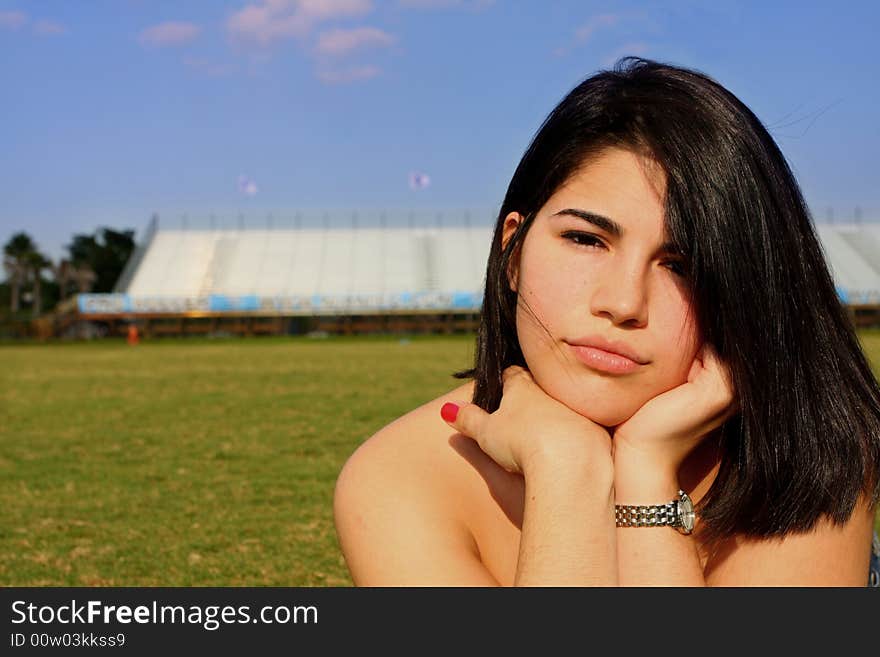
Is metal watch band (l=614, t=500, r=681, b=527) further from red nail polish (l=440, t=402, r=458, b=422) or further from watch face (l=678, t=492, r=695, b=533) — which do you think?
red nail polish (l=440, t=402, r=458, b=422)

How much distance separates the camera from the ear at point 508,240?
183cm

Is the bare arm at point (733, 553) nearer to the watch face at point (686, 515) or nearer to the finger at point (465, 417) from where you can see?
the watch face at point (686, 515)

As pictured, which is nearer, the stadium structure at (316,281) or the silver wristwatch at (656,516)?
the silver wristwatch at (656,516)

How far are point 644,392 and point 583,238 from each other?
31 cm

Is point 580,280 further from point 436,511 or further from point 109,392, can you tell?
point 109,392

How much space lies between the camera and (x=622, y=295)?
1.57 metres

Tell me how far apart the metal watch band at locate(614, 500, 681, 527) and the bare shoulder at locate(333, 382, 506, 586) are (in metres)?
0.26

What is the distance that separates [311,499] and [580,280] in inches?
224

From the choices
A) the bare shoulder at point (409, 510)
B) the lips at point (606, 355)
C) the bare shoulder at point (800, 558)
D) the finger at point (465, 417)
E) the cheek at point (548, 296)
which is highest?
the cheek at point (548, 296)

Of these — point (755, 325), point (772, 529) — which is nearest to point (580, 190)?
point (755, 325)

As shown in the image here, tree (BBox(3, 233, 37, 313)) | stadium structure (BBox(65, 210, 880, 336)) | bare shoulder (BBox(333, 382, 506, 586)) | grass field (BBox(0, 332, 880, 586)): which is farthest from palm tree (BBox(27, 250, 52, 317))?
bare shoulder (BBox(333, 382, 506, 586))

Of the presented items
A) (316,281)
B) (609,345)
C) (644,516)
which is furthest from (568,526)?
(316,281)

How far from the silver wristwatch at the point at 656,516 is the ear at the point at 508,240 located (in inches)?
18.6

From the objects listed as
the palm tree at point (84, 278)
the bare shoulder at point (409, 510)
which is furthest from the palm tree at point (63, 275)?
→ the bare shoulder at point (409, 510)
